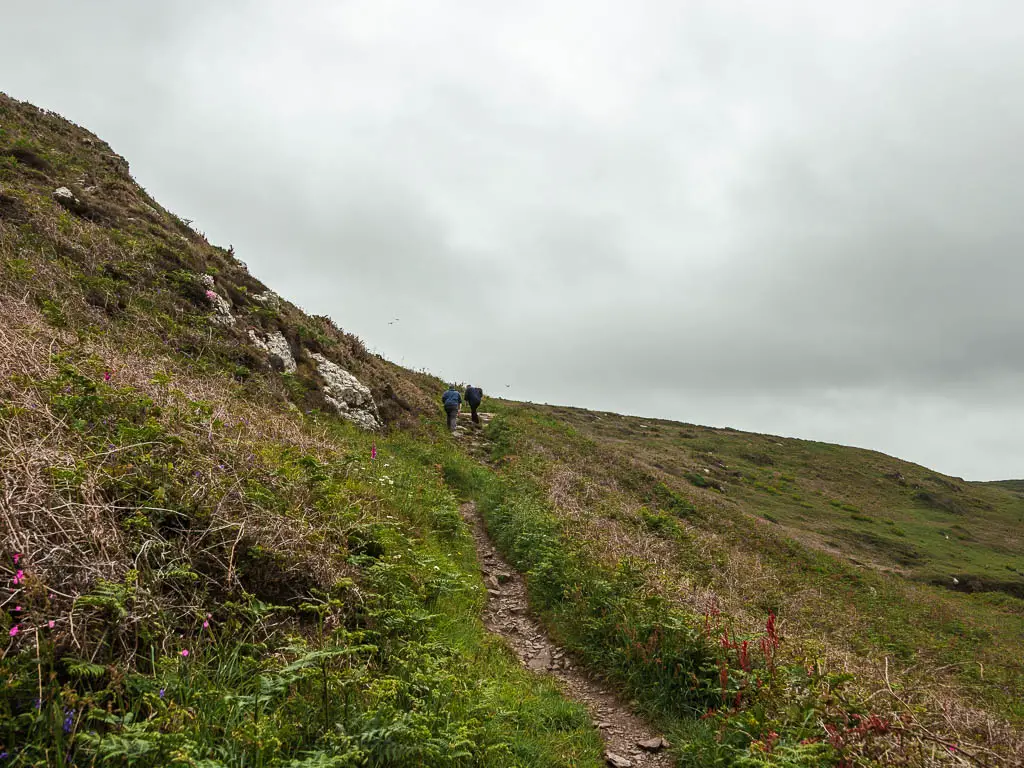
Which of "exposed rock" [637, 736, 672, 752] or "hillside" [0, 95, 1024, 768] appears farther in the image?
"exposed rock" [637, 736, 672, 752]

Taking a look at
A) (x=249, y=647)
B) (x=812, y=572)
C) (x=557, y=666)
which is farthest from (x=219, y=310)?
(x=812, y=572)

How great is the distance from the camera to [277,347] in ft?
47.3

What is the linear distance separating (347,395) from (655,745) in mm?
13131

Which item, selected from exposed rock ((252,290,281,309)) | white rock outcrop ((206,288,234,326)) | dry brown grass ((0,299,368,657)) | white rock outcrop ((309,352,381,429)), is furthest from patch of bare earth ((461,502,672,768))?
exposed rock ((252,290,281,309))

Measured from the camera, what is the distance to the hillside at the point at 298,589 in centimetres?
319

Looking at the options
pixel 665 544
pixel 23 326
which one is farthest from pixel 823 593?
pixel 23 326

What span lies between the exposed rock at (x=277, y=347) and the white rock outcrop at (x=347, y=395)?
3.80ft

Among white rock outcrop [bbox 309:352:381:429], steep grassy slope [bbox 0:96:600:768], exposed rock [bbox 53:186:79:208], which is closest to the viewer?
steep grassy slope [bbox 0:96:600:768]

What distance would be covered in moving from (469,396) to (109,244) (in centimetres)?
1503

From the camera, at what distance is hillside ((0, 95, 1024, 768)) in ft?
10.5

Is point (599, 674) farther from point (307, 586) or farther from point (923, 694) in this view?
point (307, 586)

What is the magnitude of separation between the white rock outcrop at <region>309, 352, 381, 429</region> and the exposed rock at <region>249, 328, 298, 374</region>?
116 centimetres

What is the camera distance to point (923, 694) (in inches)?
219

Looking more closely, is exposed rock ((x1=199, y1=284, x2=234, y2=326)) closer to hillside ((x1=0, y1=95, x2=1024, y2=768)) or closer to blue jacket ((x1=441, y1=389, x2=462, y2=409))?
hillside ((x1=0, y1=95, x2=1024, y2=768))
